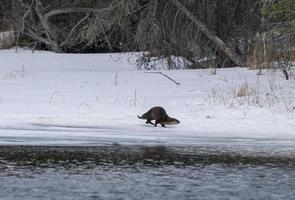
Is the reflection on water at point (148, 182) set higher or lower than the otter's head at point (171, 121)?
lower

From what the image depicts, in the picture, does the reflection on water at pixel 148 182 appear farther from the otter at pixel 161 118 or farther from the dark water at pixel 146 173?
the otter at pixel 161 118

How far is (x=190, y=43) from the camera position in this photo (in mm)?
18312

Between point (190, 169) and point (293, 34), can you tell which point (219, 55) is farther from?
point (190, 169)

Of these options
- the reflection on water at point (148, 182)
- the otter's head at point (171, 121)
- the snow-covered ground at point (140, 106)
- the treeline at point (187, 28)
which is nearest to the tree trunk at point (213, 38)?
the treeline at point (187, 28)

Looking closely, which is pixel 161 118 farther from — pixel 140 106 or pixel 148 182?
pixel 148 182

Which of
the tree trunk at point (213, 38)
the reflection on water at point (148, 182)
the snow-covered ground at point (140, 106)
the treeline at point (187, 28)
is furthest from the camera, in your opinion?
the tree trunk at point (213, 38)

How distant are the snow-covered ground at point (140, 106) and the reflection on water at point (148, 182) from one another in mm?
1821

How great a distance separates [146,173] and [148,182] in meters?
0.47

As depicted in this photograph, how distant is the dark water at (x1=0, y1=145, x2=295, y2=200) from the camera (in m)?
5.79

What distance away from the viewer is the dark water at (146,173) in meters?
5.79

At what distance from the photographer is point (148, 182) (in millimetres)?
6246

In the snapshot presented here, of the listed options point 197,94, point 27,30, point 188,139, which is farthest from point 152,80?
point 27,30

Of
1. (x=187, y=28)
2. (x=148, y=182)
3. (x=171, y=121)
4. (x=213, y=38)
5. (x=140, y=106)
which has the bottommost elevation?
(x=148, y=182)

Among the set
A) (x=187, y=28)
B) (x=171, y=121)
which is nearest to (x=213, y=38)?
Answer: (x=187, y=28)
